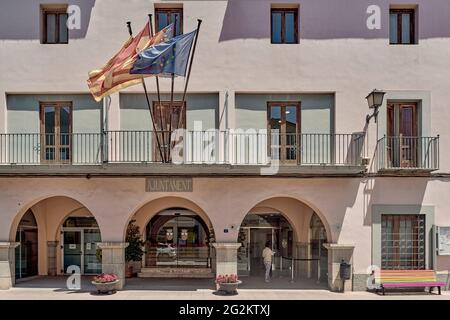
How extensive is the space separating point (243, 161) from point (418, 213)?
603cm

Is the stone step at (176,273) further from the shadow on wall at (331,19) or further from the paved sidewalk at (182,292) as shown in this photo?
the shadow on wall at (331,19)

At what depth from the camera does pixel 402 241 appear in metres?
15.4

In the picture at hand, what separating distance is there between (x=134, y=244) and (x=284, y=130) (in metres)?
7.01

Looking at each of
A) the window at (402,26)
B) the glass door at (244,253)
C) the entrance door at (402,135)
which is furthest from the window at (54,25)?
the entrance door at (402,135)

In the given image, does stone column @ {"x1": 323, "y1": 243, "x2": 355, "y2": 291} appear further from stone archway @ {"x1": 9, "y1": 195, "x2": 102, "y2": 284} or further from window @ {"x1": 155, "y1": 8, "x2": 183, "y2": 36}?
stone archway @ {"x1": 9, "y1": 195, "x2": 102, "y2": 284}

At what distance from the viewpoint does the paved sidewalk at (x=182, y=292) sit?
14.1m

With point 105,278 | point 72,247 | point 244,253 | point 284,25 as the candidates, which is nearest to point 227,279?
point 105,278

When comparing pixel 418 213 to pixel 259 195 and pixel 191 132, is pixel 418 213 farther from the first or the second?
pixel 191 132

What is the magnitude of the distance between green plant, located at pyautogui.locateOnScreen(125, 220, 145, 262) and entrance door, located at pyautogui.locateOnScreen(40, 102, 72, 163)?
3749mm

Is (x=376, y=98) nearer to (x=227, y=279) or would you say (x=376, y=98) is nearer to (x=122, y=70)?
(x=227, y=279)

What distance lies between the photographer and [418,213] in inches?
594

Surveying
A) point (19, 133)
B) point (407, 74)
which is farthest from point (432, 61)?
point (19, 133)

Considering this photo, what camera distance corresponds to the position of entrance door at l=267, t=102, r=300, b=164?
15297mm

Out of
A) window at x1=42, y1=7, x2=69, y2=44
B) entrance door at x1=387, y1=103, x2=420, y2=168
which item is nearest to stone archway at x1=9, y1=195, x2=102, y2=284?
window at x1=42, y1=7, x2=69, y2=44
